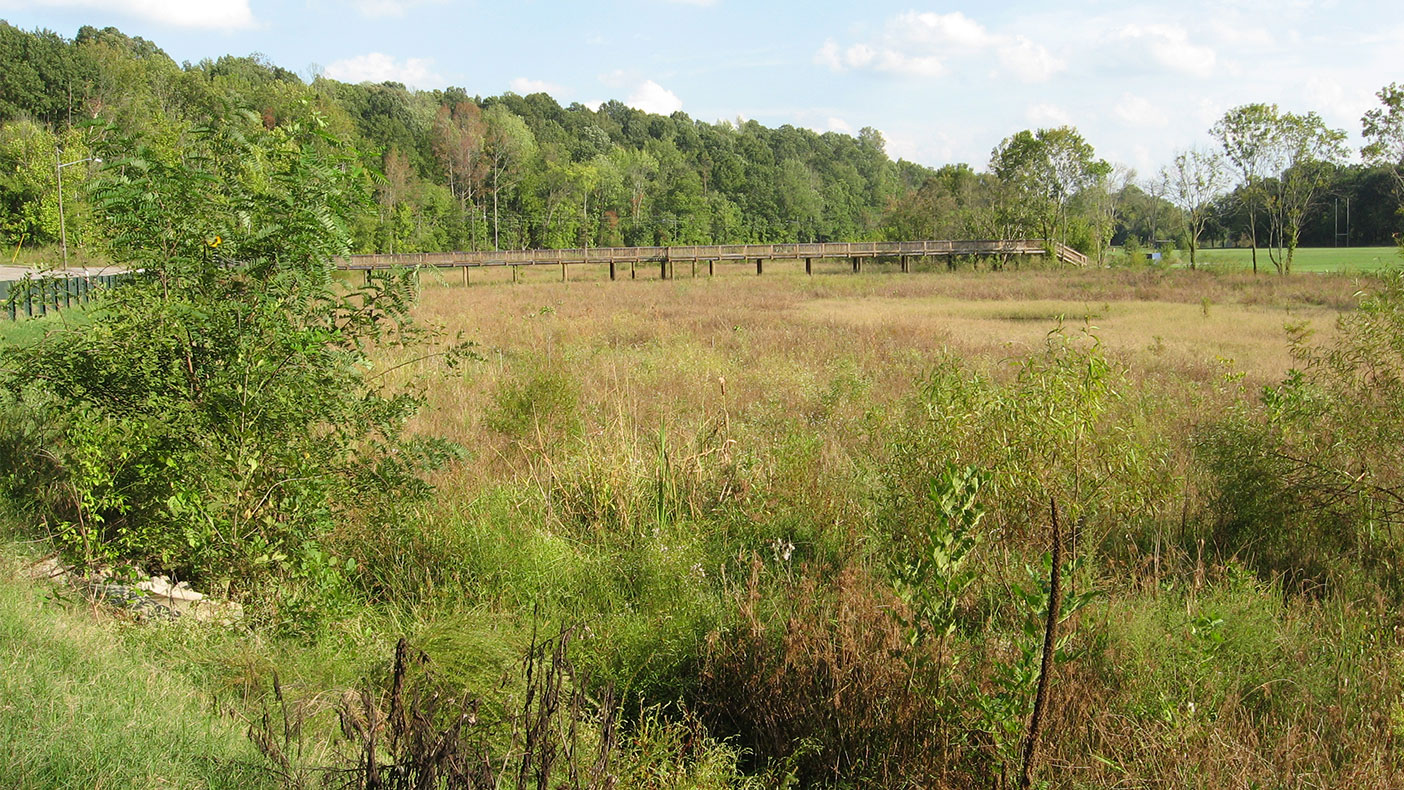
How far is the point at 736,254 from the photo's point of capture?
53.4 metres

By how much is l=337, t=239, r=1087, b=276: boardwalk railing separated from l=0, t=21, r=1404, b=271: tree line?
4.89 m

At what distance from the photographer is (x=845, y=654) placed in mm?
4859

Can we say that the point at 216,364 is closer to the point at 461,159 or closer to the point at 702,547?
the point at 702,547

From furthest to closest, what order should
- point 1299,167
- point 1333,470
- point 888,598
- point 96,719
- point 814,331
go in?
point 1299,167
point 814,331
point 1333,470
point 888,598
point 96,719

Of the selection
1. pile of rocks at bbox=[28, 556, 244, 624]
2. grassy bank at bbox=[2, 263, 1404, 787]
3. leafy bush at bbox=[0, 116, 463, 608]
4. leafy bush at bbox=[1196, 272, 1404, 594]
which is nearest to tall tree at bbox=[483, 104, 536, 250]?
grassy bank at bbox=[2, 263, 1404, 787]

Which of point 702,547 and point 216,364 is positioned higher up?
point 216,364

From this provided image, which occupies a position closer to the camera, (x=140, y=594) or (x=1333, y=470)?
(x=140, y=594)

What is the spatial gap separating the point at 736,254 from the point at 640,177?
151 ft

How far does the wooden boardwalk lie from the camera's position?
5112 cm

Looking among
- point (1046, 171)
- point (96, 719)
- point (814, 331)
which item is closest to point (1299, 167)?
point (1046, 171)

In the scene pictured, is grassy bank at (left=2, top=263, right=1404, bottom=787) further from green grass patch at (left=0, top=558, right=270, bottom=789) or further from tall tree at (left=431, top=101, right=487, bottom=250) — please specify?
tall tree at (left=431, top=101, right=487, bottom=250)

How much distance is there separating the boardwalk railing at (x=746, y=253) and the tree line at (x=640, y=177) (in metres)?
4.89

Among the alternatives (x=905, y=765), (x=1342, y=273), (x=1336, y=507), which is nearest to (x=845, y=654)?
(x=905, y=765)

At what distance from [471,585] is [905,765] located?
10.7 feet
